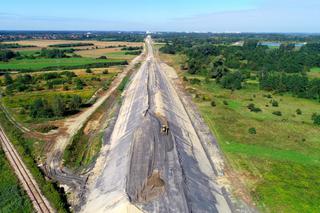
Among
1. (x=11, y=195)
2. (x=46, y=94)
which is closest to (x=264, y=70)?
(x=46, y=94)

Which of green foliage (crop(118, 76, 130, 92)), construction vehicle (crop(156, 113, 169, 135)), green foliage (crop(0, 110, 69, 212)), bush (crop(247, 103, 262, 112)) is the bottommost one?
green foliage (crop(118, 76, 130, 92))

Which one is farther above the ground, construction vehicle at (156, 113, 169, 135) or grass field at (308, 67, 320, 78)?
construction vehicle at (156, 113, 169, 135)

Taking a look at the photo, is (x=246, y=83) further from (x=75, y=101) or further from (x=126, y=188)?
(x=126, y=188)

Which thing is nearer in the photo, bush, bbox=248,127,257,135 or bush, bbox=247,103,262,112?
bush, bbox=248,127,257,135

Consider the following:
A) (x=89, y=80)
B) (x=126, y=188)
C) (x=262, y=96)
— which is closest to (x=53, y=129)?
(x=126, y=188)

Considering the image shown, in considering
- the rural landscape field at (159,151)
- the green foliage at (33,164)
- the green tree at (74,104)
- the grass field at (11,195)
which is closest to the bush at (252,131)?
the rural landscape field at (159,151)

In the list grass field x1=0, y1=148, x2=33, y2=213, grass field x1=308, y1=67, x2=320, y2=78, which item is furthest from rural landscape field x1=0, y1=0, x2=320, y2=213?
grass field x1=308, y1=67, x2=320, y2=78

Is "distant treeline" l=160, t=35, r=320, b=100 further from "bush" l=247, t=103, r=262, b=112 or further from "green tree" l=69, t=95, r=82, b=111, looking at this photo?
"green tree" l=69, t=95, r=82, b=111

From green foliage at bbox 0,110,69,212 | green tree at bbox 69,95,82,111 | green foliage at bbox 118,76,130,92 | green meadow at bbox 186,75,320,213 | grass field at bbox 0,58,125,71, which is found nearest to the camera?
green foliage at bbox 0,110,69,212
